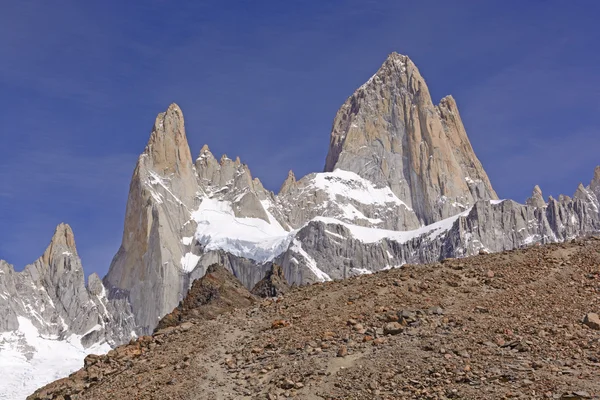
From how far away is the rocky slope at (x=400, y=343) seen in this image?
893 inches

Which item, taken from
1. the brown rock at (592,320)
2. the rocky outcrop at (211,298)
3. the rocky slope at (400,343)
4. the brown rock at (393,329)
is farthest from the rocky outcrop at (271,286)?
the brown rock at (592,320)

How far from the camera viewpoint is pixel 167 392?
24859 mm

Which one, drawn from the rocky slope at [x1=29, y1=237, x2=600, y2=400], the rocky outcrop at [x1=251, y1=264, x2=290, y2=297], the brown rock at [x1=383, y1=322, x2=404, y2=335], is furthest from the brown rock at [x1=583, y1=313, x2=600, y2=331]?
the rocky outcrop at [x1=251, y1=264, x2=290, y2=297]

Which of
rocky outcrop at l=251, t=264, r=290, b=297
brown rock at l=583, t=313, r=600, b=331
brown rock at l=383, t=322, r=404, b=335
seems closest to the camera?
brown rock at l=583, t=313, r=600, b=331

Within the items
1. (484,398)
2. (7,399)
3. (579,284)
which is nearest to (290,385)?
(484,398)

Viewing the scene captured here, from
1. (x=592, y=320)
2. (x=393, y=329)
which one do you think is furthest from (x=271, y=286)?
(x=592, y=320)

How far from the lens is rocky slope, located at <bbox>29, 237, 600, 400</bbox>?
22.7 meters

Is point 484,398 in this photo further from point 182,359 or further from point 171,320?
point 171,320

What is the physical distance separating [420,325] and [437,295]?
2.51m

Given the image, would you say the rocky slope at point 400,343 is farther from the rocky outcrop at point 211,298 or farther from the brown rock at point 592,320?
the rocky outcrop at point 211,298

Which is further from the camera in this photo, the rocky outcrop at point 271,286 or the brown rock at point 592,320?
the rocky outcrop at point 271,286

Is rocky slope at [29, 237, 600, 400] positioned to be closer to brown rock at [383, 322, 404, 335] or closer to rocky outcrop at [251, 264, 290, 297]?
brown rock at [383, 322, 404, 335]

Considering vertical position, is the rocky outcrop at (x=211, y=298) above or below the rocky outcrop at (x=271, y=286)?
below

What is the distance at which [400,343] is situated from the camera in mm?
24719
